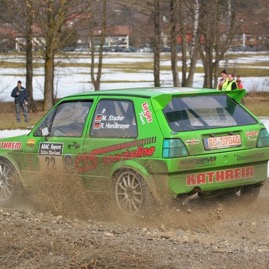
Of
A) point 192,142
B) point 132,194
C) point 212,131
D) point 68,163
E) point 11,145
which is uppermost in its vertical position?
point 212,131

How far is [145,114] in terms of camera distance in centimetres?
966


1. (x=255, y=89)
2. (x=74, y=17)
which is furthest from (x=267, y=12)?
(x=74, y=17)

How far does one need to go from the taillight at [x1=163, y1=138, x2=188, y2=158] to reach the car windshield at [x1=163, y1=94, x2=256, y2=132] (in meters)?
0.19

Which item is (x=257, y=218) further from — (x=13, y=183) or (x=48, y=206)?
(x=13, y=183)

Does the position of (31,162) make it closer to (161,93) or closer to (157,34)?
(161,93)

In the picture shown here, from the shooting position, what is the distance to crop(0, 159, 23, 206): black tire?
11.2m

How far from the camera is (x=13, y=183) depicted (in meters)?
11.3

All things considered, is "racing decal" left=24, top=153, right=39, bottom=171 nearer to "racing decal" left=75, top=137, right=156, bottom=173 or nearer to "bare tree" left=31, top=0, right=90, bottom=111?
"racing decal" left=75, top=137, right=156, bottom=173

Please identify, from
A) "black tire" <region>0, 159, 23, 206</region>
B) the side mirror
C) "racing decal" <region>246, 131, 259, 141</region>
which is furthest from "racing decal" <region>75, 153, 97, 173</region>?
"racing decal" <region>246, 131, 259, 141</region>

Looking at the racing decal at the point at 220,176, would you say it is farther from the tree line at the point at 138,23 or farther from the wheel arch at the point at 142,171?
the tree line at the point at 138,23

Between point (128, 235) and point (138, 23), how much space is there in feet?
138

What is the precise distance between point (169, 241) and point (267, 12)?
168 feet

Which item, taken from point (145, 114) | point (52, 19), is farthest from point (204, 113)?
point (52, 19)

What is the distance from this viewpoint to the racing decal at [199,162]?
930cm
